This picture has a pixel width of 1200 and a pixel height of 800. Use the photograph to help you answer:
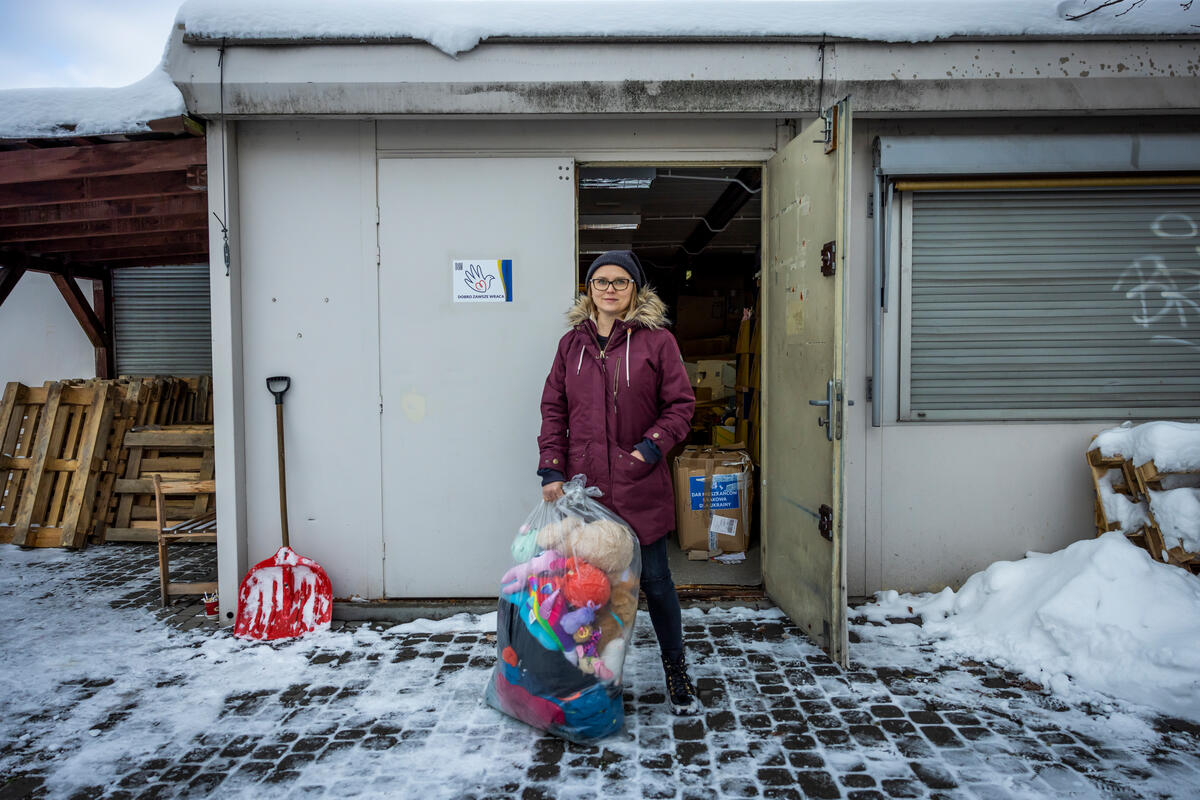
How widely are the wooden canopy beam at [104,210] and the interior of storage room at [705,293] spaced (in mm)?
3320

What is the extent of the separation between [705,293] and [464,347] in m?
7.56

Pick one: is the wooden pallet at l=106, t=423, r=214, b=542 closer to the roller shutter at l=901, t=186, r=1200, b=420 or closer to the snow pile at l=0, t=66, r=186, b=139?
the snow pile at l=0, t=66, r=186, b=139

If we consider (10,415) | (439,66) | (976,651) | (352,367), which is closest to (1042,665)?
(976,651)

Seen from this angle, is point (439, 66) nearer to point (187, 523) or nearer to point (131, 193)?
point (131, 193)

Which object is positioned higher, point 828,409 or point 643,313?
point 643,313

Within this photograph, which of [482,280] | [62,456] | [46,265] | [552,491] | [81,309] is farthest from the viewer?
[81,309]

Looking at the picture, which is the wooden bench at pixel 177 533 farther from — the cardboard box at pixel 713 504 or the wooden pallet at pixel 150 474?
the cardboard box at pixel 713 504

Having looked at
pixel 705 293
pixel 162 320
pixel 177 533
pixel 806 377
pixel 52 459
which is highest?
pixel 705 293

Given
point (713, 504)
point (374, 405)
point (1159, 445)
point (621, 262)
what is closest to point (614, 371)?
point (621, 262)

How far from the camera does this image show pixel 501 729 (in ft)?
10.3

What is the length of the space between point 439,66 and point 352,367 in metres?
1.90

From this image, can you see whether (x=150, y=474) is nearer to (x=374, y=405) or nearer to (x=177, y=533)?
(x=177, y=533)

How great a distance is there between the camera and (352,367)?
15.0 ft

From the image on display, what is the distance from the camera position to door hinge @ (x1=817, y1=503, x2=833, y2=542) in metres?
3.75
